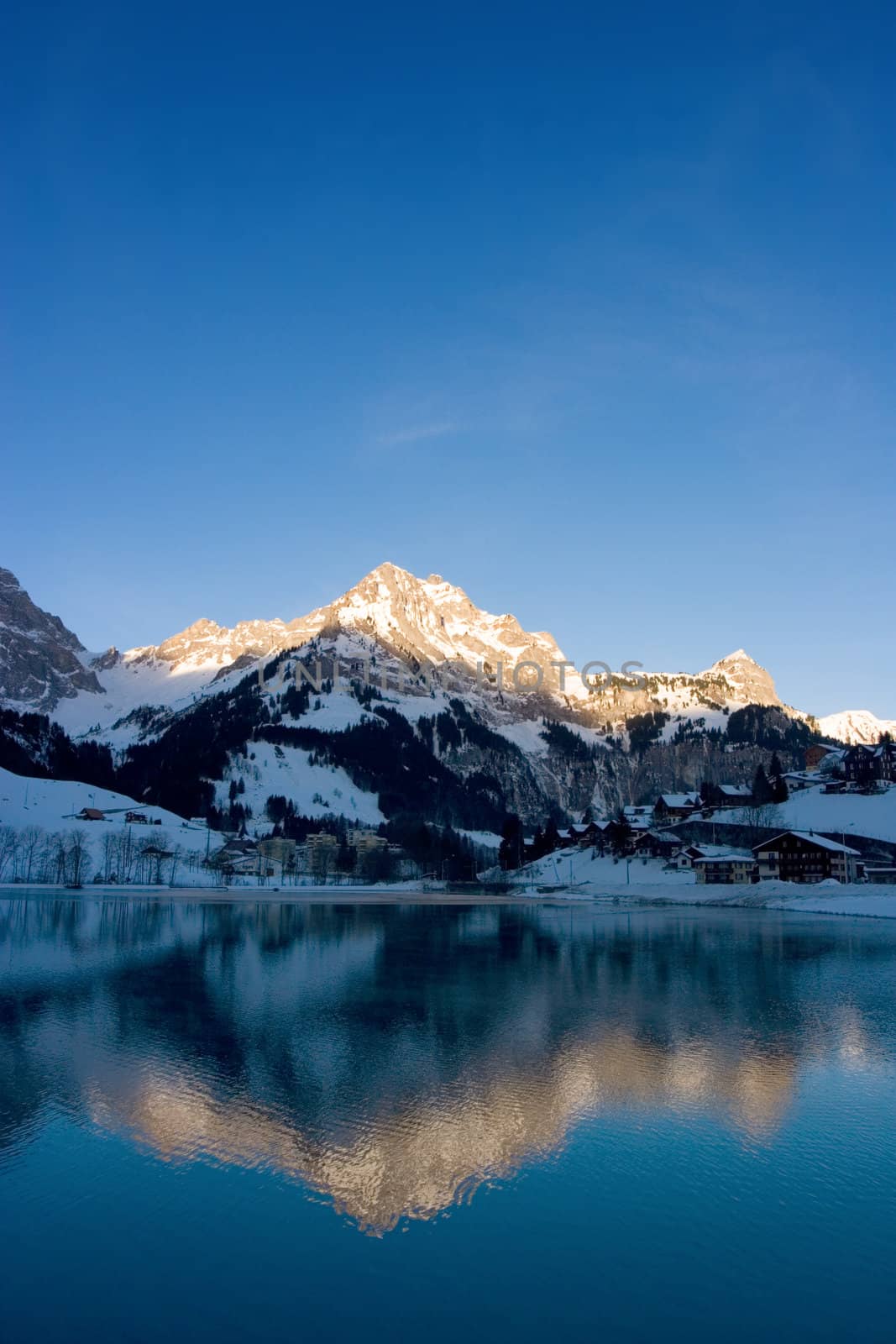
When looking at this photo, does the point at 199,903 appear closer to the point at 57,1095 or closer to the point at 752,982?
the point at 752,982

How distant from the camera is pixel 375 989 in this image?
44.9 meters

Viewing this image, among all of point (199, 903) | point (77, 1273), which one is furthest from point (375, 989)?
point (199, 903)

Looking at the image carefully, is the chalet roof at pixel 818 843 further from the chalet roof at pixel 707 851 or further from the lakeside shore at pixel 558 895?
the chalet roof at pixel 707 851

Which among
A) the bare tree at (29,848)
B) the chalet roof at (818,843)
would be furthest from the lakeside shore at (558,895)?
the chalet roof at (818,843)

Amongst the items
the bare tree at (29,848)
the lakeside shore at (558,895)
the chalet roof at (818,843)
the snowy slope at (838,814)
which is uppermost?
the snowy slope at (838,814)

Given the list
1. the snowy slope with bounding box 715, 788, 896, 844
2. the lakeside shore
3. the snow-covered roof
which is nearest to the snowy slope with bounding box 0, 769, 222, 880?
the lakeside shore

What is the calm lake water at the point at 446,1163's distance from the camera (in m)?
14.8

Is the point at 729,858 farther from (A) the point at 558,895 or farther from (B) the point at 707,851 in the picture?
(A) the point at 558,895

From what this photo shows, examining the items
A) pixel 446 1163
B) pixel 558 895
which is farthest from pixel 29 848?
pixel 446 1163

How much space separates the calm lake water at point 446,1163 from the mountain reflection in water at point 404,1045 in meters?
0.14

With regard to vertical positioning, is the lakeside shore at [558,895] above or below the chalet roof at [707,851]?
below

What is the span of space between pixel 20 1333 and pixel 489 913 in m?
96.3

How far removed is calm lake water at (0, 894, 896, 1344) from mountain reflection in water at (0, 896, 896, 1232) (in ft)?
0.47

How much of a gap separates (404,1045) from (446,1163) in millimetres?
11705
